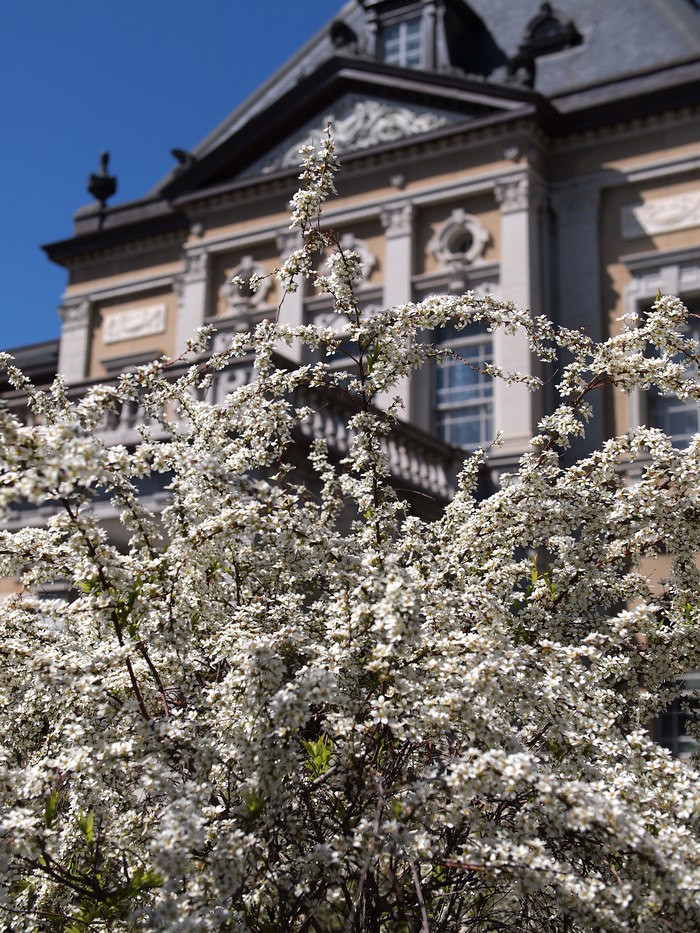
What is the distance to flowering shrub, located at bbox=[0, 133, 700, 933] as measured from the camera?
12.7ft

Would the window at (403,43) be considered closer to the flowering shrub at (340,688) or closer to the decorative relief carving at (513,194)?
the decorative relief carving at (513,194)

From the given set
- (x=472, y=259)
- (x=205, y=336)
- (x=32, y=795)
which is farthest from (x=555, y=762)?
(x=472, y=259)

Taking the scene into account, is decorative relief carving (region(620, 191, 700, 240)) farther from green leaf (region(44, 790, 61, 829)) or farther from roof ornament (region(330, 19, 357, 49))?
green leaf (region(44, 790, 61, 829))

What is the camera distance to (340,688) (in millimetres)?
4289

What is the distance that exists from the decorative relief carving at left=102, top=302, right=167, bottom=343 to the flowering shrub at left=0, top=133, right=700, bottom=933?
15.2m

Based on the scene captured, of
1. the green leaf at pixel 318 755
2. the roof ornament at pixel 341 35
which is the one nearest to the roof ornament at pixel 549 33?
the roof ornament at pixel 341 35

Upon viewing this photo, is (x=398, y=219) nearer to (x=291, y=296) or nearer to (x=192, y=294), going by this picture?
(x=291, y=296)

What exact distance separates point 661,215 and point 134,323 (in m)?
9.65

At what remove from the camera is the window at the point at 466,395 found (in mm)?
17047

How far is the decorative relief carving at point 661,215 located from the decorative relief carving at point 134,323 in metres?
8.46

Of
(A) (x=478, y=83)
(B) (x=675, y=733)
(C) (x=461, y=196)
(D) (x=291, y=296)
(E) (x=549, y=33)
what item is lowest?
(B) (x=675, y=733)

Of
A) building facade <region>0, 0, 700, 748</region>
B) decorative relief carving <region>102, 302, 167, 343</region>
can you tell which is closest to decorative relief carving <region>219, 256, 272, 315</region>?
building facade <region>0, 0, 700, 748</region>

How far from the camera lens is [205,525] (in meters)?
4.61

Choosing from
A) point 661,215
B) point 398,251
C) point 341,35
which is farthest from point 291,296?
point 661,215
